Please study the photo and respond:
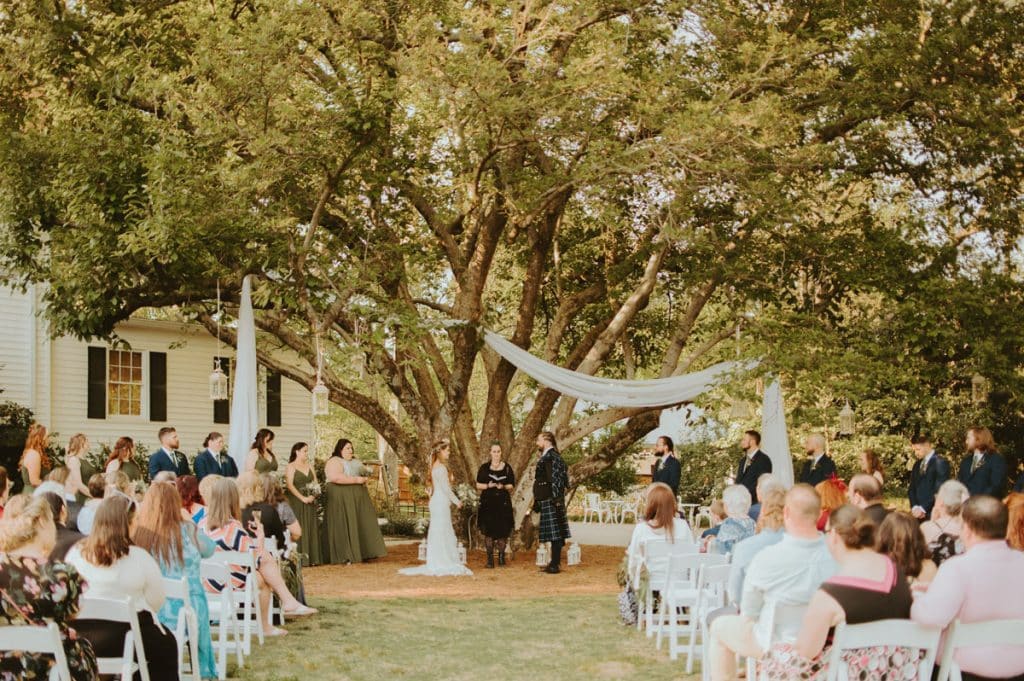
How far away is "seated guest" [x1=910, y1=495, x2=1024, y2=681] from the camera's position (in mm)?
5688

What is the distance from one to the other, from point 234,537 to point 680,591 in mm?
3589

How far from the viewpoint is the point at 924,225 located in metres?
16.6

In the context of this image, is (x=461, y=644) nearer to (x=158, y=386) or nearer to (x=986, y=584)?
(x=986, y=584)

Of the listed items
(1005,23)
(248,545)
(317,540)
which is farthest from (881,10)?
(248,545)

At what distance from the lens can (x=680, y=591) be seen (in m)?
9.64

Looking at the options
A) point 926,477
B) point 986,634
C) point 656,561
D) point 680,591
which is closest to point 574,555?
point 926,477

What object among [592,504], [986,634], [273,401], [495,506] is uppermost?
[273,401]

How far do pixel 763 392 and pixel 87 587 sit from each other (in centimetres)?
1072

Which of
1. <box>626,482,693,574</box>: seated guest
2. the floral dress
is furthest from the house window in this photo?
the floral dress

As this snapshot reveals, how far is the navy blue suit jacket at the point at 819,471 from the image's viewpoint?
13.9 metres

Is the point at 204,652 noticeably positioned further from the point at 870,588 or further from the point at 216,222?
the point at 216,222

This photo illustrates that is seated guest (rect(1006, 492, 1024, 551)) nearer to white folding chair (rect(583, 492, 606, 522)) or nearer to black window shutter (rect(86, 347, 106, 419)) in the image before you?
black window shutter (rect(86, 347, 106, 419))

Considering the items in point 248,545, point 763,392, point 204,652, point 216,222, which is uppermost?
point 216,222

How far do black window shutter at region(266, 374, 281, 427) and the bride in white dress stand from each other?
12.5 m
